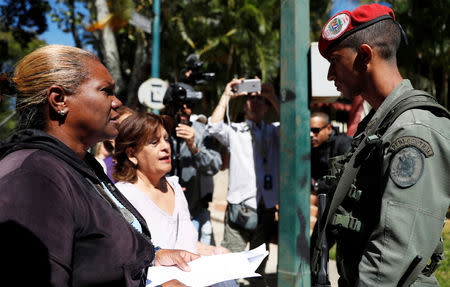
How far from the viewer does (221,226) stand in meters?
8.01

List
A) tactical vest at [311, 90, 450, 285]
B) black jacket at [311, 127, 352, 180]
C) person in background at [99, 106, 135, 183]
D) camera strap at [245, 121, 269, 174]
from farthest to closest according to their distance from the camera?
black jacket at [311, 127, 352, 180] < camera strap at [245, 121, 269, 174] < person in background at [99, 106, 135, 183] < tactical vest at [311, 90, 450, 285]

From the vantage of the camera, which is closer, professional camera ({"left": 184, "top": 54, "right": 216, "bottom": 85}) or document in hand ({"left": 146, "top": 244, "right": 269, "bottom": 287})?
document in hand ({"left": 146, "top": 244, "right": 269, "bottom": 287})

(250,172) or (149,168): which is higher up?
(149,168)

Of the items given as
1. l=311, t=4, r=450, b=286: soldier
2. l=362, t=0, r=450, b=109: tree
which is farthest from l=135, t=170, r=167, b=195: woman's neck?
l=362, t=0, r=450, b=109: tree

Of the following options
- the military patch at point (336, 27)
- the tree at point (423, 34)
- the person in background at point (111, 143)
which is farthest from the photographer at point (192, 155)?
the tree at point (423, 34)

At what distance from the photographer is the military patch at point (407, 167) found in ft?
4.29

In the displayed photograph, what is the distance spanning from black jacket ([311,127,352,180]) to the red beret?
2.57 metres

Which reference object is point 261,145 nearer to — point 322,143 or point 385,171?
point 322,143

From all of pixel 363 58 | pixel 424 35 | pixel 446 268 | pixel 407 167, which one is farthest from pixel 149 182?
pixel 424 35

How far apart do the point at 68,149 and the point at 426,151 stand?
1230mm

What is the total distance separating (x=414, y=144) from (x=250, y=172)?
2.78m

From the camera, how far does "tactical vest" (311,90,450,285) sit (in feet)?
4.78

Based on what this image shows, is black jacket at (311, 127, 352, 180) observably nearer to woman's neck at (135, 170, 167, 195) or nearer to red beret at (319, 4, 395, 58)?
woman's neck at (135, 170, 167, 195)

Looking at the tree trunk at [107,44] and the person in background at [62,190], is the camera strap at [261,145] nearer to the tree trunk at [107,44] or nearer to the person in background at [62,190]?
the person in background at [62,190]
